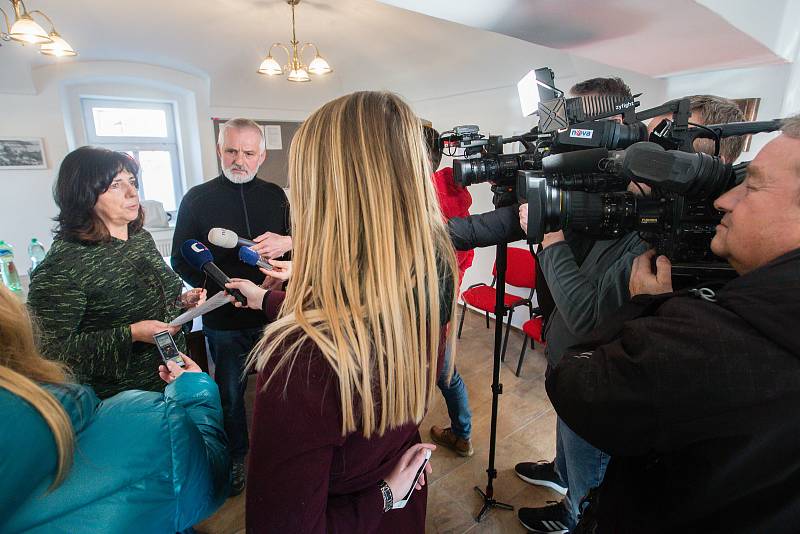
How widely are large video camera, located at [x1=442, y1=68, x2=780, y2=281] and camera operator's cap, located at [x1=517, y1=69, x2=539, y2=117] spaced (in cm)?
6

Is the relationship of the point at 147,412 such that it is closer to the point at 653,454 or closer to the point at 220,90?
the point at 653,454

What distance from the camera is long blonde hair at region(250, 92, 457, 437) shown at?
58cm

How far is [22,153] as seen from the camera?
3.40 meters

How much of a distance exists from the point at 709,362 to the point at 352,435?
0.54m

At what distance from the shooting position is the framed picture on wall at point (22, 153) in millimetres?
3332

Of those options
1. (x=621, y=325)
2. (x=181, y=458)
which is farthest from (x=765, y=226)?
(x=181, y=458)

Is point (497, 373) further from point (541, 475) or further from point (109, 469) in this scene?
point (109, 469)

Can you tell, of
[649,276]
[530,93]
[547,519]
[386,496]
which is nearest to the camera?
[386,496]

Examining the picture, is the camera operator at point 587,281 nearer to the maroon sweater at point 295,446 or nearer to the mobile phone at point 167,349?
the maroon sweater at point 295,446

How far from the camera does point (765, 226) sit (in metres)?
0.62

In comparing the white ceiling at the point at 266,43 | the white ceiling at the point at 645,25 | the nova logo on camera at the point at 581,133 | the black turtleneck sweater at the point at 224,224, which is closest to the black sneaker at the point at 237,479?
the black turtleneck sweater at the point at 224,224

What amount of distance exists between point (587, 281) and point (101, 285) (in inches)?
55.1

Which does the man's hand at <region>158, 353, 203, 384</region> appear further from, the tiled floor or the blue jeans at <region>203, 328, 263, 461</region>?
the tiled floor

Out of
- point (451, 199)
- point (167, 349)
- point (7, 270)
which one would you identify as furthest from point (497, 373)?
point (7, 270)
